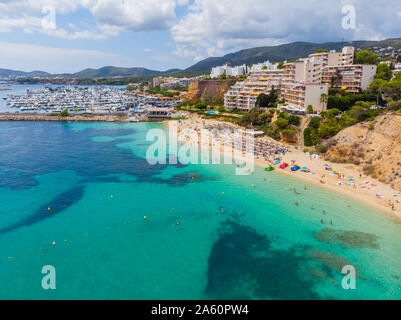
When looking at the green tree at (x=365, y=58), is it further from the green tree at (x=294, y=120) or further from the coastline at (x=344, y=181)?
the coastline at (x=344, y=181)

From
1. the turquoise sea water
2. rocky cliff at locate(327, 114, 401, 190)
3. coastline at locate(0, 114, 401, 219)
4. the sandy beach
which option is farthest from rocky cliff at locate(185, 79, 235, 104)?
the turquoise sea water

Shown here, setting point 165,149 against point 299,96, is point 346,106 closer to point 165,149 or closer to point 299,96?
point 299,96

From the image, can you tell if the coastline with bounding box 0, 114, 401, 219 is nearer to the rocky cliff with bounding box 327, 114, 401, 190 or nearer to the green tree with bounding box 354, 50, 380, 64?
the rocky cliff with bounding box 327, 114, 401, 190

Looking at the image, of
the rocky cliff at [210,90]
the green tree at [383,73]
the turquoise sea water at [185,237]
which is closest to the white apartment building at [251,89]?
the rocky cliff at [210,90]

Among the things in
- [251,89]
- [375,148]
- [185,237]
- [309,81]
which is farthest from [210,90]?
[185,237]

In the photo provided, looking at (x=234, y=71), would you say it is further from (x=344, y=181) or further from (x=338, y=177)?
(x=344, y=181)
